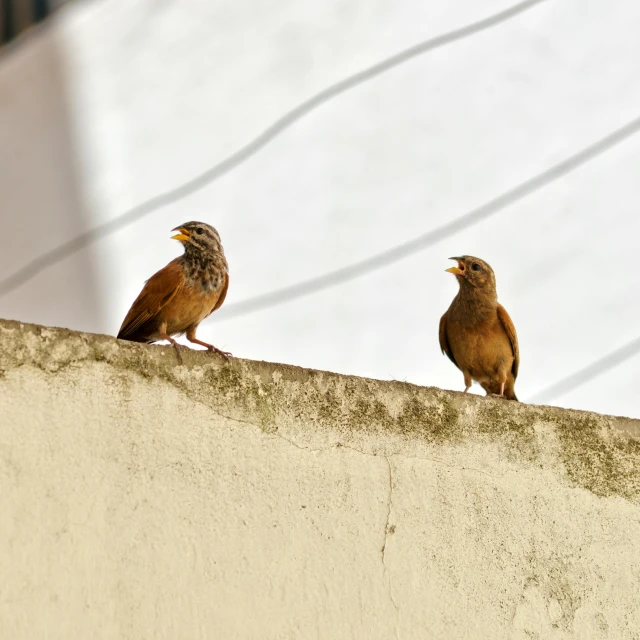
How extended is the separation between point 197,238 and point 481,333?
186 cm

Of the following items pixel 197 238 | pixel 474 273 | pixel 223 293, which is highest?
pixel 474 273

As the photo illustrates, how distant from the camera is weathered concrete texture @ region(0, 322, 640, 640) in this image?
2.98 metres

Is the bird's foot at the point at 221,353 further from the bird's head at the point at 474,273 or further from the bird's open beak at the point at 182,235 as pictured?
the bird's head at the point at 474,273

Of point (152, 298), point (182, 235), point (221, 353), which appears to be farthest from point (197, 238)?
point (221, 353)

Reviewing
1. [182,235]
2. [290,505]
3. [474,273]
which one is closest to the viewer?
[290,505]

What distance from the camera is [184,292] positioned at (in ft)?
15.7

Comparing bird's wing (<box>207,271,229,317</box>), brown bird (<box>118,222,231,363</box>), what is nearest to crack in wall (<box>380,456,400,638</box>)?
brown bird (<box>118,222,231,363</box>)

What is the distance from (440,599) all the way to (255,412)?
0.93 metres

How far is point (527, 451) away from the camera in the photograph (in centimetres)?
395

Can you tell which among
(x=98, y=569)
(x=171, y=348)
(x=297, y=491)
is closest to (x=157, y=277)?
(x=171, y=348)

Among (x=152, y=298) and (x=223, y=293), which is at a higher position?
(x=223, y=293)

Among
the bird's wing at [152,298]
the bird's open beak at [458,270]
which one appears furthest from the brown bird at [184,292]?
the bird's open beak at [458,270]

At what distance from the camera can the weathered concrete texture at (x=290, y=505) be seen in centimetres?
298

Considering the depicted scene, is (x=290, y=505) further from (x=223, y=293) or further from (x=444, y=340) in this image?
(x=444, y=340)
